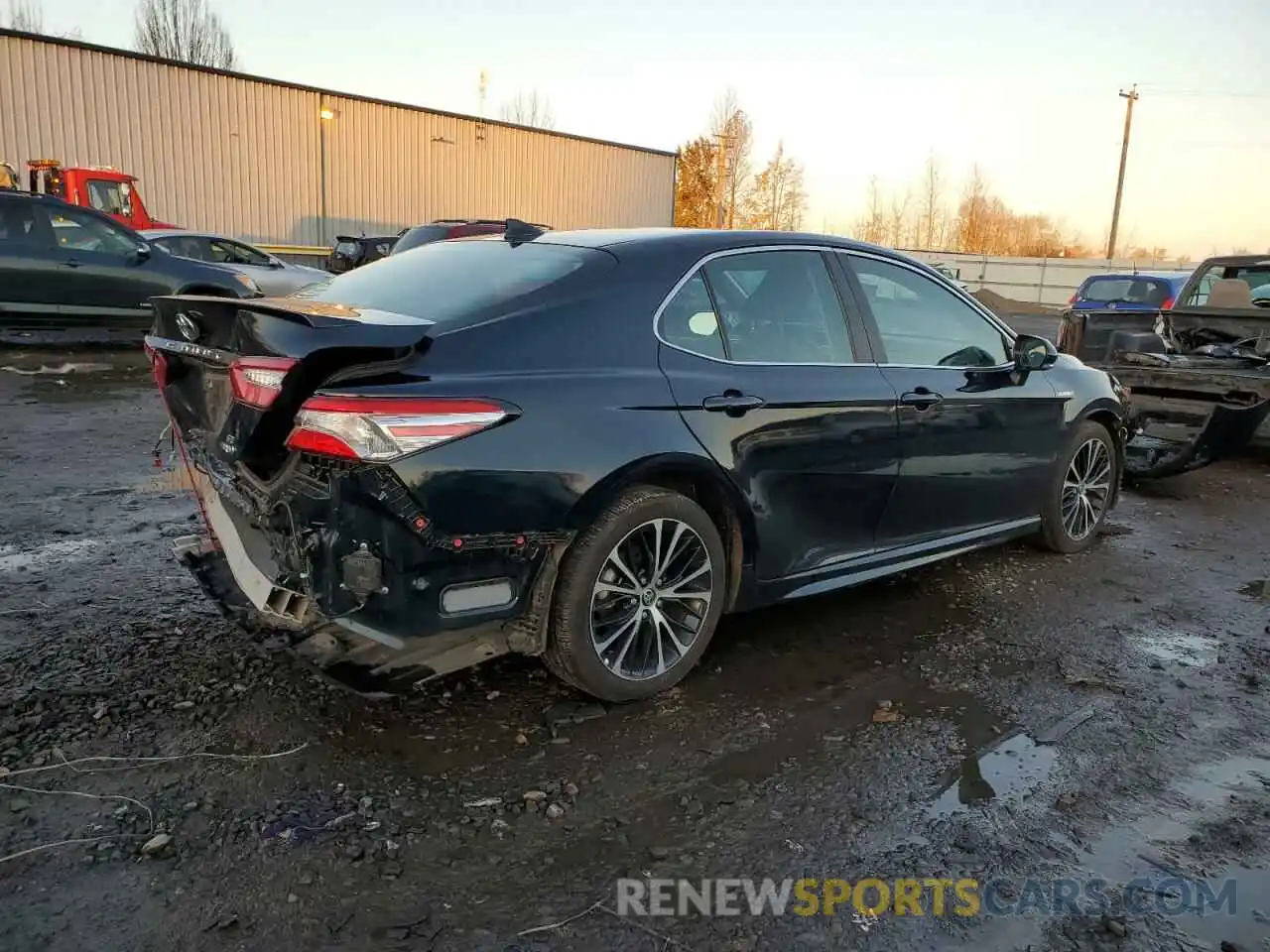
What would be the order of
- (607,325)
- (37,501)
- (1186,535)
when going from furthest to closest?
(1186,535), (37,501), (607,325)

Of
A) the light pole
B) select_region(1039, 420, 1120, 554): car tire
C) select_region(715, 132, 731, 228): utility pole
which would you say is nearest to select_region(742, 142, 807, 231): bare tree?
select_region(715, 132, 731, 228): utility pole

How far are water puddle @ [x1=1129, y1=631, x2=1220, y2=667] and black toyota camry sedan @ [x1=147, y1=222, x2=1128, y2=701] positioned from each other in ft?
2.95

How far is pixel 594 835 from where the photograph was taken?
8.71 ft

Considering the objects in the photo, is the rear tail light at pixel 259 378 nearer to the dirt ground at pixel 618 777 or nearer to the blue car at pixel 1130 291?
the dirt ground at pixel 618 777

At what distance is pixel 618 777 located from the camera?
295cm

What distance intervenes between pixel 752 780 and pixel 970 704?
106 centimetres

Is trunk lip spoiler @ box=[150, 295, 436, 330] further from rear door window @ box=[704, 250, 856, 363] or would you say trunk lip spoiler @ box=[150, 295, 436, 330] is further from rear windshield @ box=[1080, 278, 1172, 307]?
rear windshield @ box=[1080, 278, 1172, 307]

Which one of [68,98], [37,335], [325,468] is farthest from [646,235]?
[68,98]

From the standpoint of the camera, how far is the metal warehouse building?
69.7 ft

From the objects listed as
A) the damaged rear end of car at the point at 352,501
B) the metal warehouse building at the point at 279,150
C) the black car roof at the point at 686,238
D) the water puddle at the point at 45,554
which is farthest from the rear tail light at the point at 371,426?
the metal warehouse building at the point at 279,150

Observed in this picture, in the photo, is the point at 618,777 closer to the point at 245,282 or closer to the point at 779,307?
the point at 779,307

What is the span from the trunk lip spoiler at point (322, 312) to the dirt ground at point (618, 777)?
3.60 ft

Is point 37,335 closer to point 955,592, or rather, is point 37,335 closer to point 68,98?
point 68,98

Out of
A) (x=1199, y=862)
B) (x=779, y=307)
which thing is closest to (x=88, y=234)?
(x=779, y=307)
